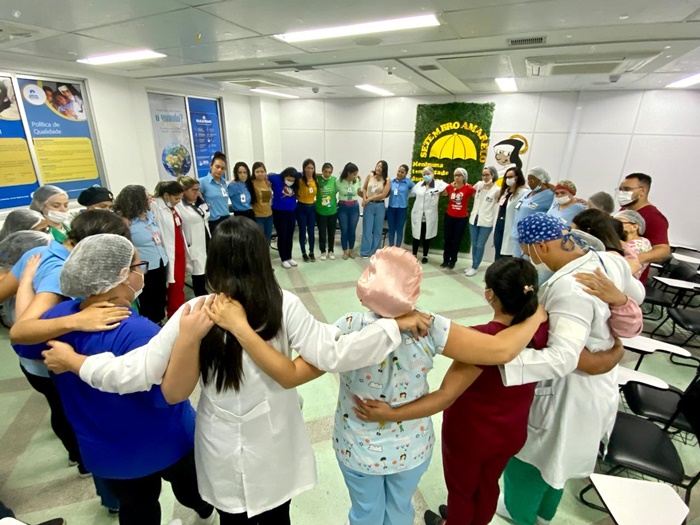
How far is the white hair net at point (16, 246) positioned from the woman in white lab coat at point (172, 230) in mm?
1498

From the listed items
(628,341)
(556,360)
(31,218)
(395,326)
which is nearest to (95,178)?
(31,218)

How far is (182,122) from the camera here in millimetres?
6414

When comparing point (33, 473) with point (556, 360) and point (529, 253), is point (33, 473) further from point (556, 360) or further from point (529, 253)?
point (529, 253)

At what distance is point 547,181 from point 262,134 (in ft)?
18.9

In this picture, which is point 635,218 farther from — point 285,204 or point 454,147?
point 285,204

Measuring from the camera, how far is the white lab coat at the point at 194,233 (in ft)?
12.3

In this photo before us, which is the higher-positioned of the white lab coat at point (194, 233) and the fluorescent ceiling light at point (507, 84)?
the fluorescent ceiling light at point (507, 84)

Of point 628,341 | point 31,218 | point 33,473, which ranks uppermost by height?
point 31,218

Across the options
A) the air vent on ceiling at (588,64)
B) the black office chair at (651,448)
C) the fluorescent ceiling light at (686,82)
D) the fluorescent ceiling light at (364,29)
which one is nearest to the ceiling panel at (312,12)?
the fluorescent ceiling light at (364,29)

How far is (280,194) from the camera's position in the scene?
17.6 ft

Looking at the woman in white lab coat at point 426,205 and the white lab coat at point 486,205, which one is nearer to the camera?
the white lab coat at point 486,205

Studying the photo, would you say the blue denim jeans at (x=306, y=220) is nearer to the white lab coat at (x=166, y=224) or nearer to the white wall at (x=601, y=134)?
the white wall at (x=601, y=134)

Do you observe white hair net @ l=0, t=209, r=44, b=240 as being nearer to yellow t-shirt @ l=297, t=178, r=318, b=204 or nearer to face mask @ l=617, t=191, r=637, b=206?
yellow t-shirt @ l=297, t=178, r=318, b=204

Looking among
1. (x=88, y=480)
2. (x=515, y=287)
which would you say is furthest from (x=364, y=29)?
(x=88, y=480)
